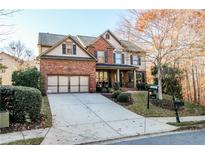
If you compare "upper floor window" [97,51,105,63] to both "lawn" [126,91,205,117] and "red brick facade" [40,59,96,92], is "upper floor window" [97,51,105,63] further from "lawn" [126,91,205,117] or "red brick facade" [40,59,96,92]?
"lawn" [126,91,205,117]

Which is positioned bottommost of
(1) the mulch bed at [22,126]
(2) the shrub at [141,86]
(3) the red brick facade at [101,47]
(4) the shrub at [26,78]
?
(1) the mulch bed at [22,126]

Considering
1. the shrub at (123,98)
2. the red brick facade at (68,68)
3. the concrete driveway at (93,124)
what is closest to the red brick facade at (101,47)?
the red brick facade at (68,68)

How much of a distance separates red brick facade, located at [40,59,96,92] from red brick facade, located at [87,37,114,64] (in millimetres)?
2172

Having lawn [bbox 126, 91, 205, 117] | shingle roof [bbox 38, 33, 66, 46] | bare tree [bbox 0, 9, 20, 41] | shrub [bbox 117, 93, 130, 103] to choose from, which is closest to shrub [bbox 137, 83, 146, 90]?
lawn [bbox 126, 91, 205, 117]

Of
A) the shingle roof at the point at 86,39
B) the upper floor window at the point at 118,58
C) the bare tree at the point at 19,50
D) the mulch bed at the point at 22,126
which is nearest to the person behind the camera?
the mulch bed at the point at 22,126

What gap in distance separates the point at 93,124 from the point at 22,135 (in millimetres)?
2569

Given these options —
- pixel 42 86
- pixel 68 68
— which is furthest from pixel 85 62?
pixel 42 86

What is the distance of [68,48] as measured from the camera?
1639 centimetres

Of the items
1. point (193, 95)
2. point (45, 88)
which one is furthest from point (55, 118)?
point (193, 95)

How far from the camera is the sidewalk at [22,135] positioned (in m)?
5.82

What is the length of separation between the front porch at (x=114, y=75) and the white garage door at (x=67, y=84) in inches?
70.7

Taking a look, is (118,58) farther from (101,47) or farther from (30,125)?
(30,125)

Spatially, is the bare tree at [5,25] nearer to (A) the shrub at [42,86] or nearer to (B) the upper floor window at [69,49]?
(A) the shrub at [42,86]
